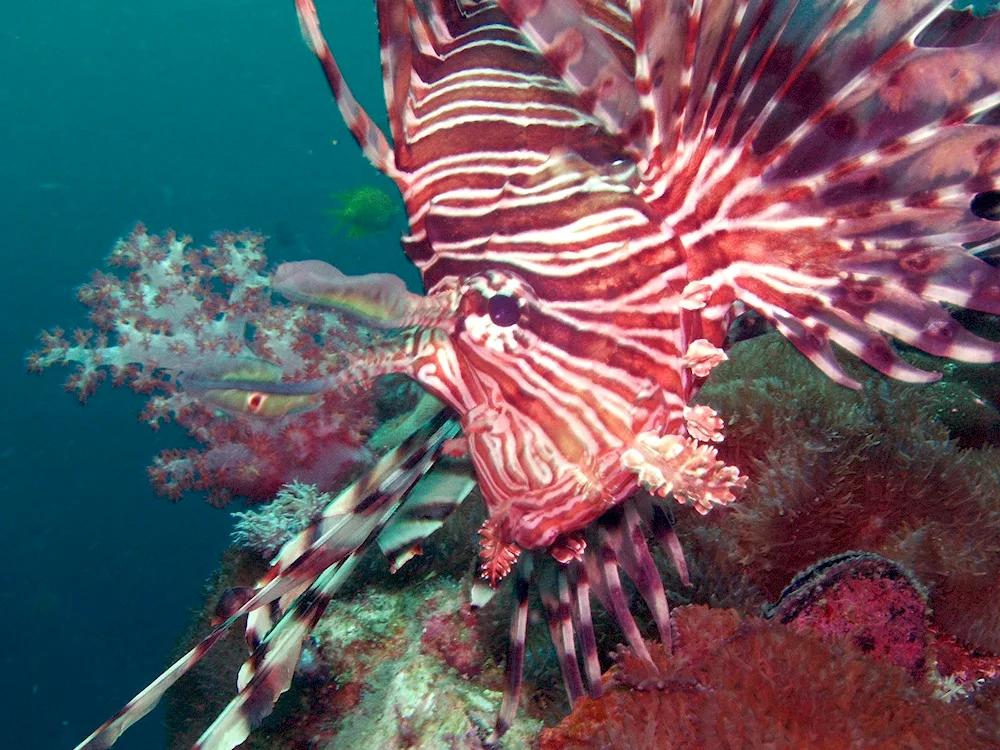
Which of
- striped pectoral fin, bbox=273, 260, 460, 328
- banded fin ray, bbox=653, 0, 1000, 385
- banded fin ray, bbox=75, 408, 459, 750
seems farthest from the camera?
banded fin ray, bbox=653, 0, 1000, 385

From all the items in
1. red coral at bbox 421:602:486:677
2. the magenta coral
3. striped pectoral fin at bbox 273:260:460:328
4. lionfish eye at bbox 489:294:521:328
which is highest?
the magenta coral

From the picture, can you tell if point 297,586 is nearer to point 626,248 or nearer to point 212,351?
point 626,248

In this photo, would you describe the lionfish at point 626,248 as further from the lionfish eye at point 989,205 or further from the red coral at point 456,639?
the red coral at point 456,639

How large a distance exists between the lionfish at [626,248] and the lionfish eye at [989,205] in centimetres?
19

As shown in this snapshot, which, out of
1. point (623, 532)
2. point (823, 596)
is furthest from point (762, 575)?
point (623, 532)

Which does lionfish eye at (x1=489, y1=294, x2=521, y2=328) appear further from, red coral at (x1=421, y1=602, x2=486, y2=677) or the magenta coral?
the magenta coral

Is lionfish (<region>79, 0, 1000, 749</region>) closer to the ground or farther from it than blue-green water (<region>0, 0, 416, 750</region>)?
closer to the ground

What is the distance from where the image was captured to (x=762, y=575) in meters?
2.57

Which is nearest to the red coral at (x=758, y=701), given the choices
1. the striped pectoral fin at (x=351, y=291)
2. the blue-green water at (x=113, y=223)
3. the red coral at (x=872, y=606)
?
the red coral at (x=872, y=606)

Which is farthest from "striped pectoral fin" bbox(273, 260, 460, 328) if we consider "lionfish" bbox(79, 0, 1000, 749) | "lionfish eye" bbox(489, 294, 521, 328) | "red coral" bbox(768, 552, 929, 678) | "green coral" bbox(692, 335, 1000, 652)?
"green coral" bbox(692, 335, 1000, 652)

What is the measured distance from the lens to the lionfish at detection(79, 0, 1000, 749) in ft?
5.24

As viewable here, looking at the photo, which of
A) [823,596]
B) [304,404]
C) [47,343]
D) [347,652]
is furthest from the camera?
[47,343]

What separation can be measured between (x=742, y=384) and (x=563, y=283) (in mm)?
1631

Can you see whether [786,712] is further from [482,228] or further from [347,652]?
[347,652]
